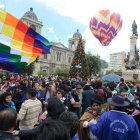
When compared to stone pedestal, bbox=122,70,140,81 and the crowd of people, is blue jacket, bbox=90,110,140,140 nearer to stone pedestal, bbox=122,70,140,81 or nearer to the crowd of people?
the crowd of people

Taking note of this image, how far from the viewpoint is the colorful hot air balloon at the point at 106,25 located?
1518 centimetres

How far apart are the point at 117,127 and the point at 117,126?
0.01m

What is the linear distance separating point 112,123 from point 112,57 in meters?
128

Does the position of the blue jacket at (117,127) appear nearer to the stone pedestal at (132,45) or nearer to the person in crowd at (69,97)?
the person in crowd at (69,97)

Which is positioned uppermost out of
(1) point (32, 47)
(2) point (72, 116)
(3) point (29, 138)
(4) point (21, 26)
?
(4) point (21, 26)

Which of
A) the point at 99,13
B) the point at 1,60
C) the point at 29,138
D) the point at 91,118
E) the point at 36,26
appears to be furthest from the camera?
the point at 36,26

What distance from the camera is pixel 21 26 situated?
4.07 meters

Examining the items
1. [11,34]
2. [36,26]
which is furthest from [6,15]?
[36,26]

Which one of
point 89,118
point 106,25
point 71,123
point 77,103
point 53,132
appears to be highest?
point 106,25

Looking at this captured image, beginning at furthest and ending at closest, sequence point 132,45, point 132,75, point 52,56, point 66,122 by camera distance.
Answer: point 52,56 → point 132,45 → point 132,75 → point 66,122

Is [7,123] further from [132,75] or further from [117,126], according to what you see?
[132,75]

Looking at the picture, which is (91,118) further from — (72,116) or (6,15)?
(6,15)

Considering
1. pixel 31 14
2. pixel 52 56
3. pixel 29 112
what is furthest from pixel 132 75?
pixel 31 14

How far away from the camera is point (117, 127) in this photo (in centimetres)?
216
